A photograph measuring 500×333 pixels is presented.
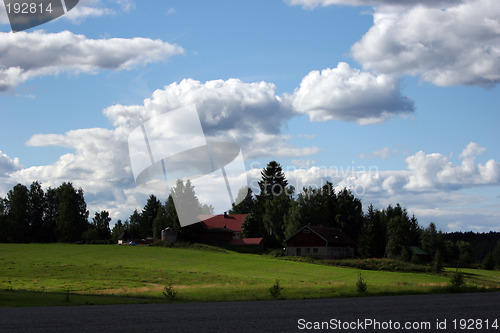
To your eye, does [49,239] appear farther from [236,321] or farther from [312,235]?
[236,321]

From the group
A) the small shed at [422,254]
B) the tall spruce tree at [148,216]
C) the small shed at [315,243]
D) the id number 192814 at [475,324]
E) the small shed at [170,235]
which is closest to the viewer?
the id number 192814 at [475,324]

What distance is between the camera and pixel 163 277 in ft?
200

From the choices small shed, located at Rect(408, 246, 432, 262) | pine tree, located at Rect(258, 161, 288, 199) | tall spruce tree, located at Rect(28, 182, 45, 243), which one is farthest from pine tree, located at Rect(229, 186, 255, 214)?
small shed, located at Rect(408, 246, 432, 262)

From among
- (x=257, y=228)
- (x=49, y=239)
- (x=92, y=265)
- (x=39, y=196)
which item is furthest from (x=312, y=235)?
(x=39, y=196)

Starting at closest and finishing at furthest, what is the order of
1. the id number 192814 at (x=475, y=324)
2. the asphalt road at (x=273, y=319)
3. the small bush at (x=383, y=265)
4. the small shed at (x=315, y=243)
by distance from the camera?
the id number 192814 at (x=475, y=324)
the asphalt road at (x=273, y=319)
the small bush at (x=383, y=265)
the small shed at (x=315, y=243)

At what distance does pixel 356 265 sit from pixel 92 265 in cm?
3865

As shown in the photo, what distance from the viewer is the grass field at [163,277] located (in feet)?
128

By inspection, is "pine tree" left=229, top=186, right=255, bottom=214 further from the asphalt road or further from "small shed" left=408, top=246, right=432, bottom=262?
the asphalt road

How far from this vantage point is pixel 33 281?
55.5m

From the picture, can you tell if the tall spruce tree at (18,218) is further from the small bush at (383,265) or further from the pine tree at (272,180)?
the small bush at (383,265)

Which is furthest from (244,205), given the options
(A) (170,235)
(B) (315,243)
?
(B) (315,243)

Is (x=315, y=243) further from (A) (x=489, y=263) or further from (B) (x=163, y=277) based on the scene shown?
(A) (x=489, y=263)

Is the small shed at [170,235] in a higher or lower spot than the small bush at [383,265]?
higher

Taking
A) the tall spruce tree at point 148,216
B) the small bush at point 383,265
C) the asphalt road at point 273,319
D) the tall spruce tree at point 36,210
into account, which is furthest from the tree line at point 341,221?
the asphalt road at point 273,319
